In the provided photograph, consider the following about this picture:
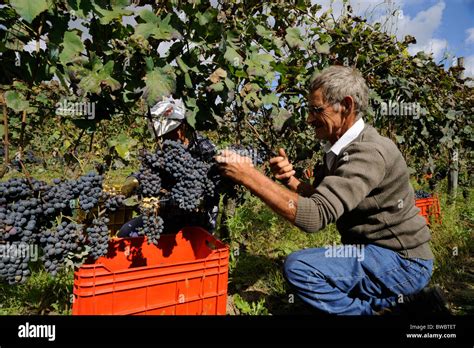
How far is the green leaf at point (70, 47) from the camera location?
1.65 meters

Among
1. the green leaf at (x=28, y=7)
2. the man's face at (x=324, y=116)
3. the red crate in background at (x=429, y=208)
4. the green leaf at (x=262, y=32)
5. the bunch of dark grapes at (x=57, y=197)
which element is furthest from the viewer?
the red crate in background at (x=429, y=208)

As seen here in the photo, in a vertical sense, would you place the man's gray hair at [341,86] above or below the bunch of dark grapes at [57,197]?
above

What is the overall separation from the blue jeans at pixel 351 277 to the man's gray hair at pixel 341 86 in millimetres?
837

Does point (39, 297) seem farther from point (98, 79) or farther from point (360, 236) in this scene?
point (360, 236)

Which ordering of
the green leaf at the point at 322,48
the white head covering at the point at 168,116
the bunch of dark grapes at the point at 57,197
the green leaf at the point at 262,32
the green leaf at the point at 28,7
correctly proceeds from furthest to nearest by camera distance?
1. the green leaf at the point at 322,48
2. the green leaf at the point at 262,32
3. the white head covering at the point at 168,116
4. the bunch of dark grapes at the point at 57,197
5. the green leaf at the point at 28,7

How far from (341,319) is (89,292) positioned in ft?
4.39

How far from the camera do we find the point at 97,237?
178cm

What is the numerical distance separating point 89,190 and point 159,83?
61cm

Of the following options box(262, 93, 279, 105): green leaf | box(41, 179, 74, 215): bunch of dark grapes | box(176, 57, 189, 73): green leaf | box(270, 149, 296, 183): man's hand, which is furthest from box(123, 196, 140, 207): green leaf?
box(262, 93, 279, 105): green leaf

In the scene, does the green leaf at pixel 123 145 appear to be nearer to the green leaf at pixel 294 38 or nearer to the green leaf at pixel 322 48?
the green leaf at pixel 294 38

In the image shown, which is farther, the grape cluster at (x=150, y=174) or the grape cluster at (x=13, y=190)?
the grape cluster at (x=150, y=174)

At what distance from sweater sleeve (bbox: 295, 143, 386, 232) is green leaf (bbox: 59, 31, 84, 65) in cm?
122

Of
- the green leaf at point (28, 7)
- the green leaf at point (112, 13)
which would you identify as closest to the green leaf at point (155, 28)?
the green leaf at point (112, 13)

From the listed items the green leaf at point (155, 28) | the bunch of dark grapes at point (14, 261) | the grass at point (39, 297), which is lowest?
the grass at point (39, 297)
